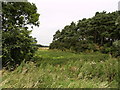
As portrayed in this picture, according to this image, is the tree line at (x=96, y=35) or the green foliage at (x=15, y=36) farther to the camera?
the tree line at (x=96, y=35)

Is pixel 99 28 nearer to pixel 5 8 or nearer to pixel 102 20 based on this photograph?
pixel 102 20

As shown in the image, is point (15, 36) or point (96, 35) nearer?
point (15, 36)

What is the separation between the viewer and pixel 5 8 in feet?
32.3

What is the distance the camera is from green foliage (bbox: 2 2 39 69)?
354 inches

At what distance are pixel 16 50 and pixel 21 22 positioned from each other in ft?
6.74

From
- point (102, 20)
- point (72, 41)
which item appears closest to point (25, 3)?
point (102, 20)

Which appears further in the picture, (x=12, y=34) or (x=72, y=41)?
(x=72, y=41)

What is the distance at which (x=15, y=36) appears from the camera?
361 inches

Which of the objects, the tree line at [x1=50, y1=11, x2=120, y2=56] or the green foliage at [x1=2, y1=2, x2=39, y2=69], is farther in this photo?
the tree line at [x1=50, y1=11, x2=120, y2=56]

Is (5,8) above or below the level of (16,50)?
above

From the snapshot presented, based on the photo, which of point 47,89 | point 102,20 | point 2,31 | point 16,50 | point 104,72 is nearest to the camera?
point 47,89

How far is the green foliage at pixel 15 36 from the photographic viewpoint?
8.99m

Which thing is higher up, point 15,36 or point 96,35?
point 96,35

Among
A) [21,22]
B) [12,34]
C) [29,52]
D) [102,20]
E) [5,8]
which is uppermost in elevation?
[102,20]
